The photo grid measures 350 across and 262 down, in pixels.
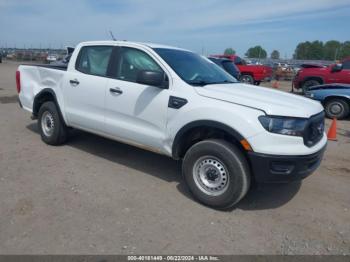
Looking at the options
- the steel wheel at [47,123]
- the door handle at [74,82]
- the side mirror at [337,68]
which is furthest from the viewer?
the side mirror at [337,68]

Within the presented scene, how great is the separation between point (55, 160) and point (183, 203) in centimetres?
242

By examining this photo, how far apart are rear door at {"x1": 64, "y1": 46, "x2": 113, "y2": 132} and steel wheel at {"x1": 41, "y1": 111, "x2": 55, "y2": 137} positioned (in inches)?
20.6

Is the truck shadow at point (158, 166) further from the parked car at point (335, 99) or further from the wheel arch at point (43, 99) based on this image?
the parked car at point (335, 99)

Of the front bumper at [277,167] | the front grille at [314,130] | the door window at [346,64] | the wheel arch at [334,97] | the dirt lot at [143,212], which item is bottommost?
the dirt lot at [143,212]

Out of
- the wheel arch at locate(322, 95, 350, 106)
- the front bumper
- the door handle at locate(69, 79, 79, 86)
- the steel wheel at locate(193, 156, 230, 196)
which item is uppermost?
the door handle at locate(69, 79, 79, 86)

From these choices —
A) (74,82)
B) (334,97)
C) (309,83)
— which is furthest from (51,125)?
(309,83)

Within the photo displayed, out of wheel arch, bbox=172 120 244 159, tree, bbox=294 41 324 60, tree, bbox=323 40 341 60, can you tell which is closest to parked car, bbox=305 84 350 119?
wheel arch, bbox=172 120 244 159

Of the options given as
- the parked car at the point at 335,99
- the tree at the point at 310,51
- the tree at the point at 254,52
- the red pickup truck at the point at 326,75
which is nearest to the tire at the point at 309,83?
the red pickup truck at the point at 326,75

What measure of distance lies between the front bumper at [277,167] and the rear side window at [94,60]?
2.66 metres

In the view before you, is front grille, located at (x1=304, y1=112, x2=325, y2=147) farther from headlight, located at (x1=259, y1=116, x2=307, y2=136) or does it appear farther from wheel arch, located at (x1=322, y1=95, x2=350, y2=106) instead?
wheel arch, located at (x1=322, y1=95, x2=350, y2=106)

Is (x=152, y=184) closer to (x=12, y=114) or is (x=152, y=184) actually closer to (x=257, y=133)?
(x=257, y=133)

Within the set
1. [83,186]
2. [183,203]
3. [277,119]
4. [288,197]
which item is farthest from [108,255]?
[288,197]

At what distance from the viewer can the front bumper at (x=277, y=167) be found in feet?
11.5

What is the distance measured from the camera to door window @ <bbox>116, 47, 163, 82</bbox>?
4539 millimetres
